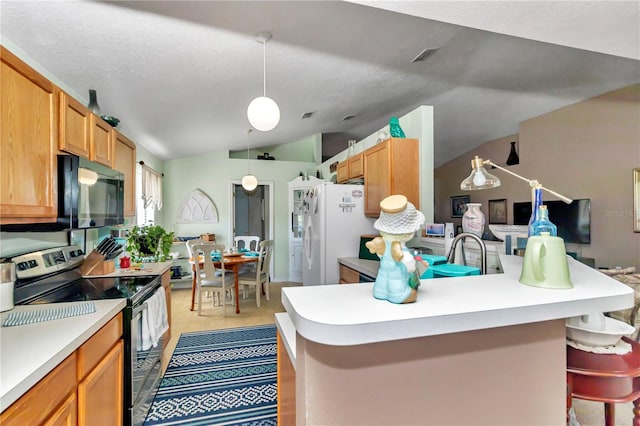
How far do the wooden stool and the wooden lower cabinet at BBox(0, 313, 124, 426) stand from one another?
172 cm

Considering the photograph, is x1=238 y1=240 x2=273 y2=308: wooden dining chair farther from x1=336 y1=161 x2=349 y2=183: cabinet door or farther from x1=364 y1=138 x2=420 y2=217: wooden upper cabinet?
x1=364 y1=138 x2=420 y2=217: wooden upper cabinet

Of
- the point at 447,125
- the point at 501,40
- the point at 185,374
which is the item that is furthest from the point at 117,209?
the point at 447,125

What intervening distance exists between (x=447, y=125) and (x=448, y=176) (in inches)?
87.7

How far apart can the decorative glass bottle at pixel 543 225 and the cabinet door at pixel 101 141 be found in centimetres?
244

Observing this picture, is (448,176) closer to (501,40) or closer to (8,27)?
(501,40)

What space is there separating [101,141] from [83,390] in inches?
63.0

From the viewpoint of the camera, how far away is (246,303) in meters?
4.41

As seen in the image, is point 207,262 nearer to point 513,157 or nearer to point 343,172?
point 343,172

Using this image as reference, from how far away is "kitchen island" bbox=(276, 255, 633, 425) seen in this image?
0.71 metres

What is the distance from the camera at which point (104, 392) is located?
1352 millimetres

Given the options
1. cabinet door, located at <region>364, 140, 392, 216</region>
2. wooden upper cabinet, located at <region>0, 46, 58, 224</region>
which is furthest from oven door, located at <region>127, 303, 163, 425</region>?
cabinet door, located at <region>364, 140, 392, 216</region>

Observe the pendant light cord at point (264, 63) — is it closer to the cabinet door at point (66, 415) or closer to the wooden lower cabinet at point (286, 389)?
the wooden lower cabinet at point (286, 389)

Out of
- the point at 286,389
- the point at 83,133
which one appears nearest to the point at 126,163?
the point at 83,133

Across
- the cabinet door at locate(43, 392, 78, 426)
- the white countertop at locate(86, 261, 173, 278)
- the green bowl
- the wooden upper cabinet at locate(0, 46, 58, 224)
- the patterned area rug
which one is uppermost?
the green bowl
